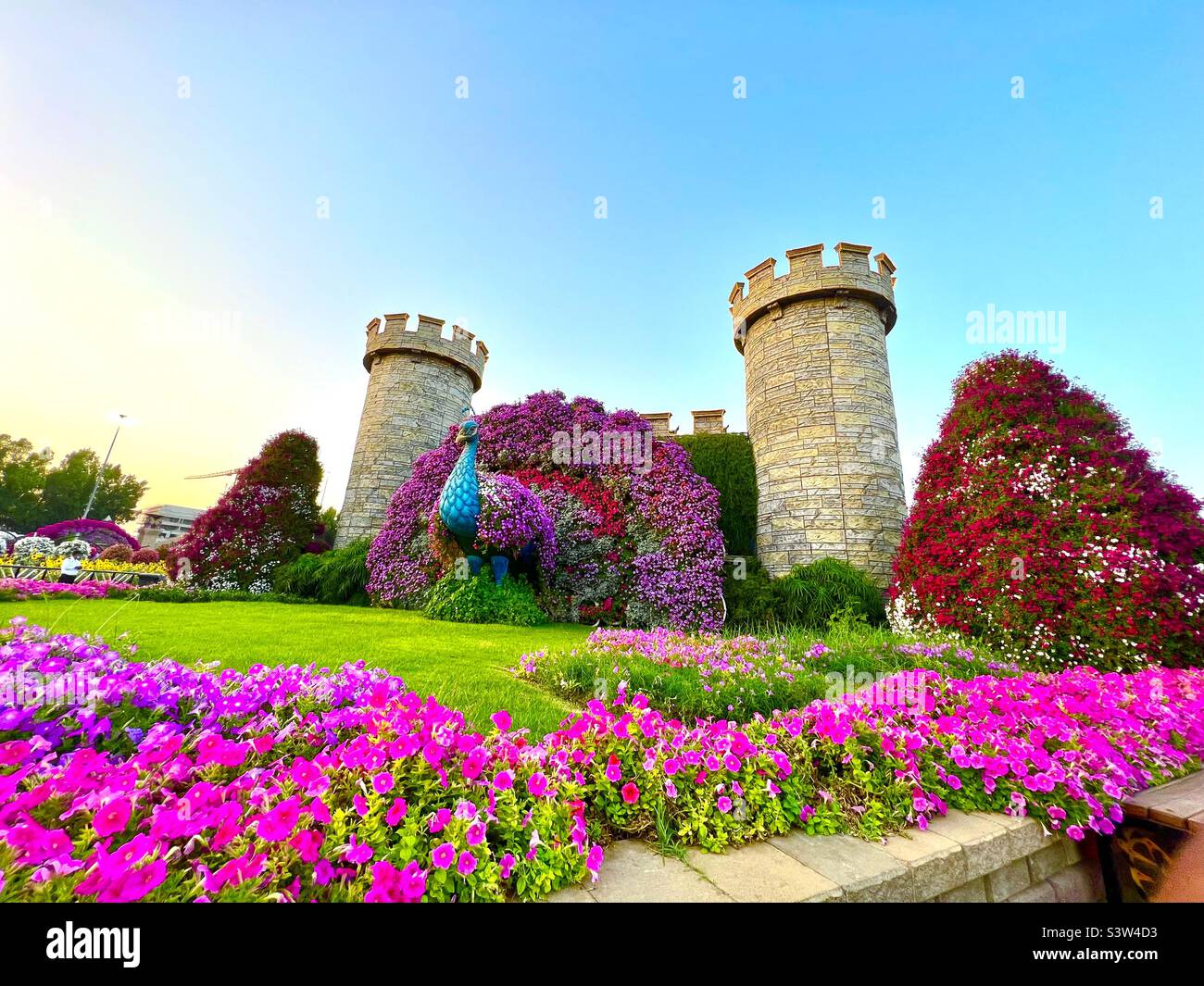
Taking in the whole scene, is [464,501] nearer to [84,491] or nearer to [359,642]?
[359,642]

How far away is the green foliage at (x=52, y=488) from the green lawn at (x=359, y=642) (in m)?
38.7

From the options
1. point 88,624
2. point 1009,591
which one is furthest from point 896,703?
point 88,624

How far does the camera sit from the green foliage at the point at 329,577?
11016mm

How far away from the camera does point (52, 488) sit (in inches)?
1403

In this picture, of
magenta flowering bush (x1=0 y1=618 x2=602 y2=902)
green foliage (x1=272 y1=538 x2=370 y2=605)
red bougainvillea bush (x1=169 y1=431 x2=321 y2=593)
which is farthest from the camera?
red bougainvillea bush (x1=169 y1=431 x2=321 y2=593)

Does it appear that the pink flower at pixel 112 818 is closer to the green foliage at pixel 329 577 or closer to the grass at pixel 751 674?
the grass at pixel 751 674

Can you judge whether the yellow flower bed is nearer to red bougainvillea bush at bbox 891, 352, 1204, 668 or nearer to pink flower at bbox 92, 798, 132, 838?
pink flower at bbox 92, 798, 132, 838

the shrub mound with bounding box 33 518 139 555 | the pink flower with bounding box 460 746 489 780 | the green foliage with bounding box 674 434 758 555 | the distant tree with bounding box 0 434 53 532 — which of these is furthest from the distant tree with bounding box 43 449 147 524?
the pink flower with bounding box 460 746 489 780

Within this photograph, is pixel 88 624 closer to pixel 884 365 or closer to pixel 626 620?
pixel 626 620

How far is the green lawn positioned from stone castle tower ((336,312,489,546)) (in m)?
5.75

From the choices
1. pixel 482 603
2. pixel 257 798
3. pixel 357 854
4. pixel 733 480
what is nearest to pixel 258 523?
pixel 482 603

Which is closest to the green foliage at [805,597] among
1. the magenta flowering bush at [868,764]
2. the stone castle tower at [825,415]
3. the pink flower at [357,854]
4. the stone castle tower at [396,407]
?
the stone castle tower at [825,415]

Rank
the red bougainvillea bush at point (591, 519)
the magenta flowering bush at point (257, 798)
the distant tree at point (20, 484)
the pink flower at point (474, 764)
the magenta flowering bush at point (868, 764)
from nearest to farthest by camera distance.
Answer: the magenta flowering bush at point (257, 798) < the pink flower at point (474, 764) < the magenta flowering bush at point (868, 764) < the red bougainvillea bush at point (591, 519) < the distant tree at point (20, 484)

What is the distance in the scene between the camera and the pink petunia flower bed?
1.35 meters
